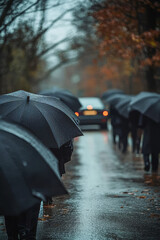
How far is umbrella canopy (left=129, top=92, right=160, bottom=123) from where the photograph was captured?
35.0 feet

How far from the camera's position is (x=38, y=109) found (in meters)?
5.80

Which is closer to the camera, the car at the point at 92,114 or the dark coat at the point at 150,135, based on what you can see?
the dark coat at the point at 150,135

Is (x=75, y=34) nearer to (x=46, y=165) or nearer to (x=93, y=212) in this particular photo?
(x=93, y=212)

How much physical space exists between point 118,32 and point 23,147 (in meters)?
→ 13.4

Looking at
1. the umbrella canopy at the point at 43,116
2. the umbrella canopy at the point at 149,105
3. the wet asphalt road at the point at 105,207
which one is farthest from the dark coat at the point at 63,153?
the umbrella canopy at the point at 149,105

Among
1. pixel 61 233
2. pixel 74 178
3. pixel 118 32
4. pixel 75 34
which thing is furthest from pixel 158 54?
pixel 75 34

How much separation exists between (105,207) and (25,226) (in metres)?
2.10

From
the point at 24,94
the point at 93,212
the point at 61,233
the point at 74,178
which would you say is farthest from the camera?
the point at 74,178

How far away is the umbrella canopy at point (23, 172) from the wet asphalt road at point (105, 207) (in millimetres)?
2043

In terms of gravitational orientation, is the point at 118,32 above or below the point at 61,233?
above

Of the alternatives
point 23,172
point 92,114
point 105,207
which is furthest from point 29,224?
point 92,114

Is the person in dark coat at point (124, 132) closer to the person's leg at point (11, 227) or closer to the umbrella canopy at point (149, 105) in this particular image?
the umbrella canopy at point (149, 105)

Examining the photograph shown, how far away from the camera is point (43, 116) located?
5742 mm

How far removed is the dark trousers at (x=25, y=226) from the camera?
205 inches
